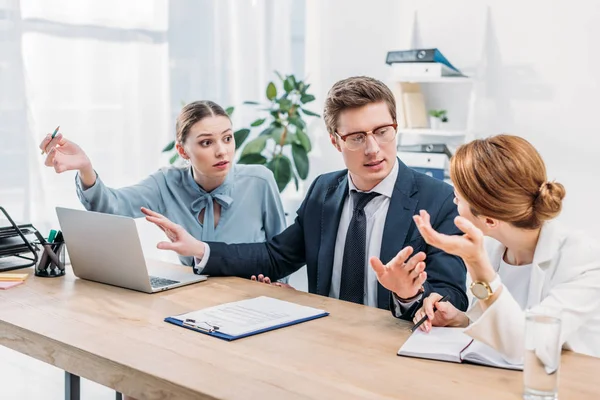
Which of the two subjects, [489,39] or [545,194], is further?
[489,39]

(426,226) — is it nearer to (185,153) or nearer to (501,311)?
(501,311)

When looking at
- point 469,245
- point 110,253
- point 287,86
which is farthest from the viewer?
point 287,86

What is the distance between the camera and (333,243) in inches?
87.9

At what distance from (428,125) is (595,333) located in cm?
210

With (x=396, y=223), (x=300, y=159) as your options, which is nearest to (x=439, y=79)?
(x=300, y=159)

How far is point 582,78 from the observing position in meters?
3.34

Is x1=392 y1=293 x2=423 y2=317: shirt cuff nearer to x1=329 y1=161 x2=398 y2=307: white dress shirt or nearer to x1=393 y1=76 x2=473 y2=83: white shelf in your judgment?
x1=329 y1=161 x2=398 y2=307: white dress shirt

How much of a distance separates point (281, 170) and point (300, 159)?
0.47ft

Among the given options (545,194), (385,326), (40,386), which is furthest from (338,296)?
(40,386)

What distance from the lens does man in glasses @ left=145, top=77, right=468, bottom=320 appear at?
2.10 metres

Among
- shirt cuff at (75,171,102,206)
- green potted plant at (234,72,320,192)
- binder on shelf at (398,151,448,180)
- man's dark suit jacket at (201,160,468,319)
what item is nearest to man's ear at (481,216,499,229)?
man's dark suit jacket at (201,160,468,319)

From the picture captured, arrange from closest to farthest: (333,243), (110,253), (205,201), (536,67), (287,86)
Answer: (110,253) < (333,243) < (205,201) < (536,67) < (287,86)

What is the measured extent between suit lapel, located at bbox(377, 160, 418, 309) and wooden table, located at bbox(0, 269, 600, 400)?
0.21m

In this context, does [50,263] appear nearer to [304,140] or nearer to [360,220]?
[360,220]
